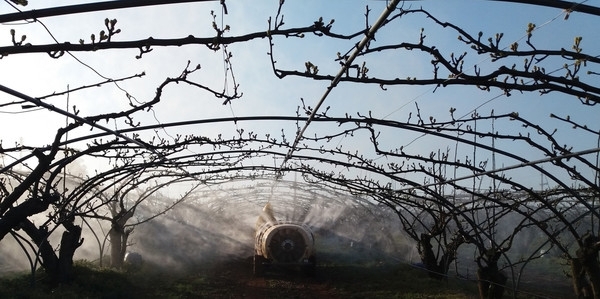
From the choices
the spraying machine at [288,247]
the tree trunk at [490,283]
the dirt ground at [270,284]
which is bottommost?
the dirt ground at [270,284]

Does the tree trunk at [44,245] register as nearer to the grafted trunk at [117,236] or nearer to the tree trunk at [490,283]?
the grafted trunk at [117,236]

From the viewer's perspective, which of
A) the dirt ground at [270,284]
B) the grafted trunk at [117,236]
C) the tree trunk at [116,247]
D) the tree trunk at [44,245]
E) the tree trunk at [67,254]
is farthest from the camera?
the tree trunk at [116,247]

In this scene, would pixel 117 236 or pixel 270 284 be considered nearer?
pixel 270 284

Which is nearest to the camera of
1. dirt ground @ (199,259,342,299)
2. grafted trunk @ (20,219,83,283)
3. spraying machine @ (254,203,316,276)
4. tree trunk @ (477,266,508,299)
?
tree trunk @ (477,266,508,299)

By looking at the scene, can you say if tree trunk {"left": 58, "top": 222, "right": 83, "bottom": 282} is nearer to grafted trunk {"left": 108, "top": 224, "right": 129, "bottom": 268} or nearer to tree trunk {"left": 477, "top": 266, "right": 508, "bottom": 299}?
grafted trunk {"left": 108, "top": 224, "right": 129, "bottom": 268}

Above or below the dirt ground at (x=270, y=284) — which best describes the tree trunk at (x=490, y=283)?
above

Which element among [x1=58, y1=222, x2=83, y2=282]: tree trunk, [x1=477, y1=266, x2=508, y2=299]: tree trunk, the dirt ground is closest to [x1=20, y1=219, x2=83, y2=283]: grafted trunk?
[x1=58, y1=222, x2=83, y2=282]: tree trunk

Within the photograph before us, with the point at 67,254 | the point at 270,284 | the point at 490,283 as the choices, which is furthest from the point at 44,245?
the point at 490,283

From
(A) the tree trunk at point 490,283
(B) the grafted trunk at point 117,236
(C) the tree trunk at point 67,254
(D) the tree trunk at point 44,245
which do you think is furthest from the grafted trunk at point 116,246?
(A) the tree trunk at point 490,283

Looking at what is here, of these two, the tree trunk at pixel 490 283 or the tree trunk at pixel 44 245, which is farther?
the tree trunk at pixel 44 245

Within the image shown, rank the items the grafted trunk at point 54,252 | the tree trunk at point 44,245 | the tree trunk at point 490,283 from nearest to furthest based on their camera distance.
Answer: the tree trunk at point 490,283, the tree trunk at point 44,245, the grafted trunk at point 54,252

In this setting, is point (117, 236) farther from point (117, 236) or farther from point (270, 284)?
point (270, 284)

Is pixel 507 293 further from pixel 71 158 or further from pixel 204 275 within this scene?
pixel 71 158

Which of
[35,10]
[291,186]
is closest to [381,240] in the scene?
[291,186]
